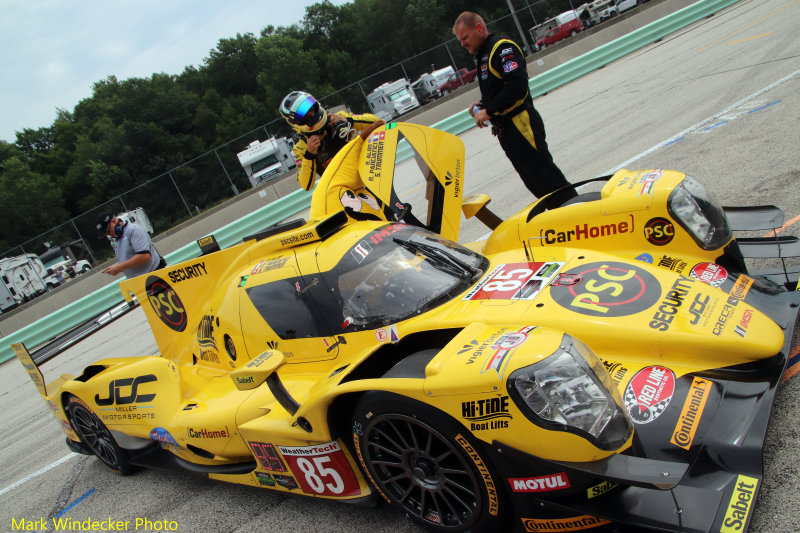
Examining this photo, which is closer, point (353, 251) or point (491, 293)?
point (491, 293)

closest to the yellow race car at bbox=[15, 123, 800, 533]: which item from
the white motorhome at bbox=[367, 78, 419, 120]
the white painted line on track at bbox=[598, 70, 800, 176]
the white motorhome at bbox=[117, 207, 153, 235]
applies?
the white painted line on track at bbox=[598, 70, 800, 176]

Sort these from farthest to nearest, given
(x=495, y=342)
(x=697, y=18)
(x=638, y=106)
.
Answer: (x=697, y=18)
(x=638, y=106)
(x=495, y=342)

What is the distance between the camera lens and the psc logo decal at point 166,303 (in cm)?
491

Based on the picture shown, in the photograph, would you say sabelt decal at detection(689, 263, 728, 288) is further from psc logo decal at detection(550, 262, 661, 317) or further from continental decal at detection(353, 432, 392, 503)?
continental decal at detection(353, 432, 392, 503)

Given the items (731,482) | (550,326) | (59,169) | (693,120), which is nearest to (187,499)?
(550,326)

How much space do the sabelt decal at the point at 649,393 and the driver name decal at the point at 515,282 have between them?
0.73 m

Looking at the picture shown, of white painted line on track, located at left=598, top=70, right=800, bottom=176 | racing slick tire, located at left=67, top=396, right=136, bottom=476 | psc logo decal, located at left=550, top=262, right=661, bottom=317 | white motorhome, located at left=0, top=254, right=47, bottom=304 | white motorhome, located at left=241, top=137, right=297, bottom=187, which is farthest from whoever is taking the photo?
white motorhome, located at left=241, top=137, right=297, bottom=187

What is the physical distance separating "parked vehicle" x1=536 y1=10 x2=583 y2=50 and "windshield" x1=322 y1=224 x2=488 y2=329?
3481 cm

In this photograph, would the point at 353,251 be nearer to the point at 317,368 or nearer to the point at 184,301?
the point at 317,368

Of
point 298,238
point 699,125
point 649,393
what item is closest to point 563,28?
point 699,125

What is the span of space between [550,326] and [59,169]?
73.6 meters

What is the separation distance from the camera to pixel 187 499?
405cm

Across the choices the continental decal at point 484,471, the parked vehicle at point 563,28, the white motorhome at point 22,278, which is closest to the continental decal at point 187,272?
the continental decal at point 484,471

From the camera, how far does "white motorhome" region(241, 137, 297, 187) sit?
79.4 feet
